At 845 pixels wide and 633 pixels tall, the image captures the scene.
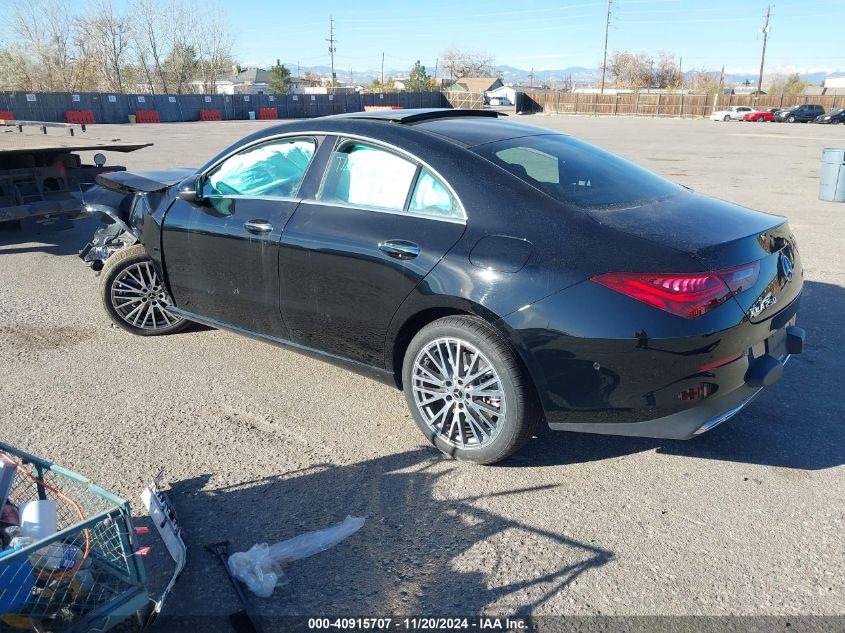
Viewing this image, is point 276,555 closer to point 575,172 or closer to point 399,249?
point 399,249

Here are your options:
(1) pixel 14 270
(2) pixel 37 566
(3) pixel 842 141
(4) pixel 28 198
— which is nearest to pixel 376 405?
(2) pixel 37 566

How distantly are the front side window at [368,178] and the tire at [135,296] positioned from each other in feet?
6.74

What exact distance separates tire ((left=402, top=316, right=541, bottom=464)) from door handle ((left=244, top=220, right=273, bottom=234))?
47.1 inches

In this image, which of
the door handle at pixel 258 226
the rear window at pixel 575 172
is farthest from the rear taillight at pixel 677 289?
the door handle at pixel 258 226

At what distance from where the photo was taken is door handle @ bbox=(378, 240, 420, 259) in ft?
11.0

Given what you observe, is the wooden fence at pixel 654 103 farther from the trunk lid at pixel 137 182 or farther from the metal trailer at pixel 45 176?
the trunk lid at pixel 137 182

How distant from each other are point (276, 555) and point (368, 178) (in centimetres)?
202

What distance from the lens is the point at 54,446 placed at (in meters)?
3.62

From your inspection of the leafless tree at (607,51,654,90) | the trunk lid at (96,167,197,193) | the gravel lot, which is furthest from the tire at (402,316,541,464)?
the leafless tree at (607,51,654,90)

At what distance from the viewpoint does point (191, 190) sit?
4.40 meters

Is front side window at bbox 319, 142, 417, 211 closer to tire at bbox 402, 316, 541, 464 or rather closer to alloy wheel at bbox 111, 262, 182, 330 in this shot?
tire at bbox 402, 316, 541, 464

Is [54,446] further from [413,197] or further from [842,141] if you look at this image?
[842,141]

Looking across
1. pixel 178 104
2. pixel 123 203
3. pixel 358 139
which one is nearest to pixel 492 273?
pixel 358 139

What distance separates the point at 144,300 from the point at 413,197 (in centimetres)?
279
